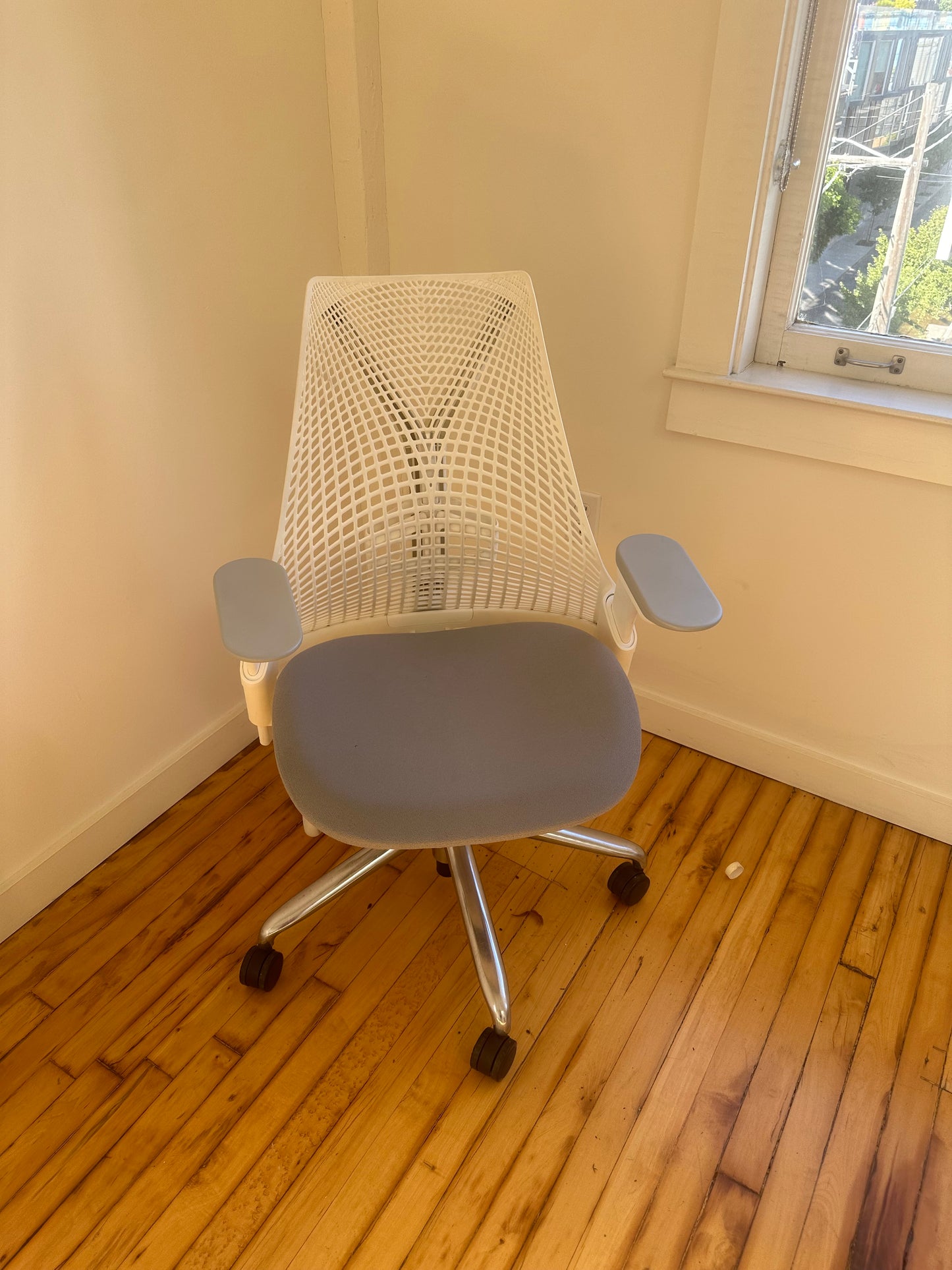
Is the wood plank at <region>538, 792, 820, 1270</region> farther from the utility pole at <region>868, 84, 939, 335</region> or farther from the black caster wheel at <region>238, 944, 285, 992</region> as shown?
the utility pole at <region>868, 84, 939, 335</region>

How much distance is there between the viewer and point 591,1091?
131 cm

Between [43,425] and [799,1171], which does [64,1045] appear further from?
[799,1171]

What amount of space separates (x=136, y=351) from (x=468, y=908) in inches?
42.5

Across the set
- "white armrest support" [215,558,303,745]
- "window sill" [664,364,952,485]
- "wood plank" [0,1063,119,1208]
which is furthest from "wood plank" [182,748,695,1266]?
"window sill" [664,364,952,485]

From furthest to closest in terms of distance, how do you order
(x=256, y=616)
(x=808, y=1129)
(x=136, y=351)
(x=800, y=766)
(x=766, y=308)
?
(x=800, y=766) → (x=766, y=308) → (x=136, y=351) → (x=808, y=1129) → (x=256, y=616)

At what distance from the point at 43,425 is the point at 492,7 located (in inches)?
42.3

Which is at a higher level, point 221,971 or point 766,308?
point 766,308

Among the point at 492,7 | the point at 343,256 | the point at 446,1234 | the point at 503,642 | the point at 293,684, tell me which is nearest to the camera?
the point at 446,1234

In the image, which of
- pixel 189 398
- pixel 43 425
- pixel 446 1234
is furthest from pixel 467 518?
pixel 446 1234

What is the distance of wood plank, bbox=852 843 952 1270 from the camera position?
1.16 m

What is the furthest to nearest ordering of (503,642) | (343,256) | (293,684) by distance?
1. (343,256)
2. (503,642)
3. (293,684)

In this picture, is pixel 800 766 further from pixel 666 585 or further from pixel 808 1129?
pixel 666 585

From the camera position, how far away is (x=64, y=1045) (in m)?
1.36

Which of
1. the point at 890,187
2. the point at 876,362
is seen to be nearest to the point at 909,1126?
the point at 876,362
